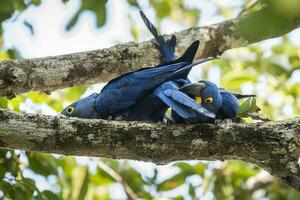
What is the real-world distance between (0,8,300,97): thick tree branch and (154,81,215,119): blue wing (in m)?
0.53

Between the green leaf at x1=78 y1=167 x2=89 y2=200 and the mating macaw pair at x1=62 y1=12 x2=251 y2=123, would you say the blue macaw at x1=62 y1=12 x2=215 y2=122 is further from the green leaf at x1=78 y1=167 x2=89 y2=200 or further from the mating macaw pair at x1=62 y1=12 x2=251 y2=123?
the green leaf at x1=78 y1=167 x2=89 y2=200

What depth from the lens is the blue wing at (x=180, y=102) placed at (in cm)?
247

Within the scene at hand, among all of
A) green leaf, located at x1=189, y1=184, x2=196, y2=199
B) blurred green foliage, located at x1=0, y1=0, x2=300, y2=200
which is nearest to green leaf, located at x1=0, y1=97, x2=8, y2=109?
blurred green foliage, located at x1=0, y1=0, x2=300, y2=200

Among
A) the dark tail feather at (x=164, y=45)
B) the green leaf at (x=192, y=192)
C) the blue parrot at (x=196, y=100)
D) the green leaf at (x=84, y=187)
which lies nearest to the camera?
the blue parrot at (x=196, y=100)

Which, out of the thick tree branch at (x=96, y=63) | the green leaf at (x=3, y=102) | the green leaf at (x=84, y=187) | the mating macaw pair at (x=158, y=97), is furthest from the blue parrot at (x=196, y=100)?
the green leaf at (x=84, y=187)

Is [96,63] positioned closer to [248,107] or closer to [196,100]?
[196,100]

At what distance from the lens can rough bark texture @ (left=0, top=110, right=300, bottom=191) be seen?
2.41m

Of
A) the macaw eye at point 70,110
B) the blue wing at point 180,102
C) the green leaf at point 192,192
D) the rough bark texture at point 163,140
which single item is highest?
the blue wing at point 180,102

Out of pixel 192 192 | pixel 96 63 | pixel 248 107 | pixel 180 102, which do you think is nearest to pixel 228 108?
pixel 248 107

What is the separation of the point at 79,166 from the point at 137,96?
1.26 metres

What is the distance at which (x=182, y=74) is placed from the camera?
293 cm

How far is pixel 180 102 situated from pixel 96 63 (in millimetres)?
844

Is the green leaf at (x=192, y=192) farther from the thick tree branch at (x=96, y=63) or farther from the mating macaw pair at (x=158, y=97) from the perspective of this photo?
the mating macaw pair at (x=158, y=97)

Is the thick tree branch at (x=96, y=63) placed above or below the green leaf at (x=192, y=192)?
above
